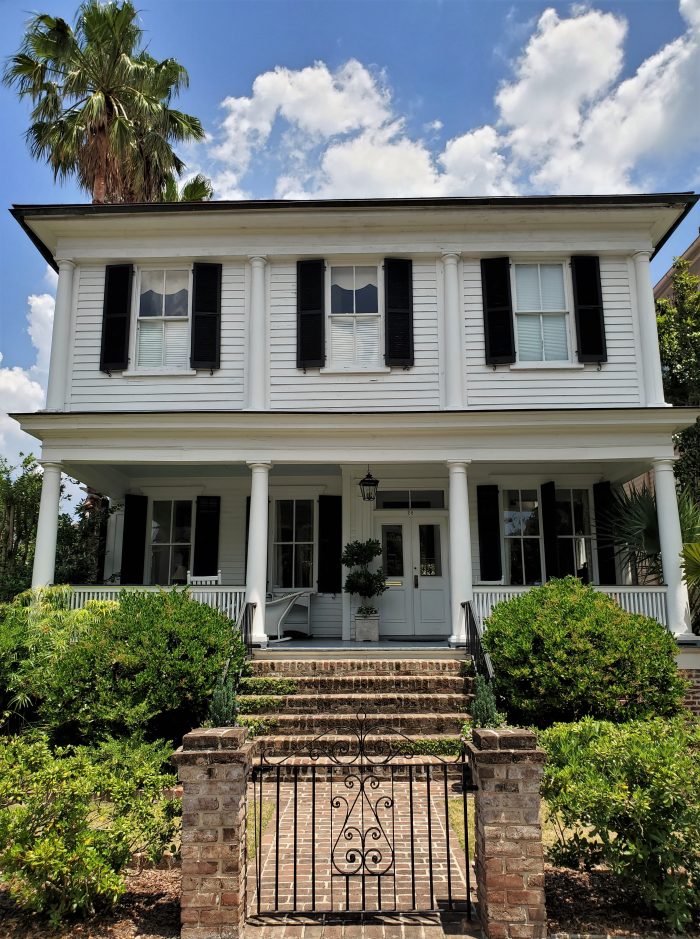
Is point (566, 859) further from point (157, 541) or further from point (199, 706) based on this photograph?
point (157, 541)

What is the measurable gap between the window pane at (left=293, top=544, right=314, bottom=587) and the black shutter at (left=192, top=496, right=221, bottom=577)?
5.10 ft

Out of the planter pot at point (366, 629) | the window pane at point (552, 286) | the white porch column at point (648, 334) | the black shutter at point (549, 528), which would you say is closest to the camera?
the white porch column at point (648, 334)

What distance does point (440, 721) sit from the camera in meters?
8.27

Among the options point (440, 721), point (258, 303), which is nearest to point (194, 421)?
point (258, 303)

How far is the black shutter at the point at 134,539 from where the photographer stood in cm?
1298

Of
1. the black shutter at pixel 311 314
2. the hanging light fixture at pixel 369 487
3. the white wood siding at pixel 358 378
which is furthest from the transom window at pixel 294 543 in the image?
the black shutter at pixel 311 314

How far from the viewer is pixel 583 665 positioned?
7625mm

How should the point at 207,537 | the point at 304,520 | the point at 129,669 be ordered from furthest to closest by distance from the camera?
the point at 304,520, the point at 207,537, the point at 129,669

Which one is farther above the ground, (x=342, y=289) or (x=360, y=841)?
(x=342, y=289)

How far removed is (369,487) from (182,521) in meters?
4.00

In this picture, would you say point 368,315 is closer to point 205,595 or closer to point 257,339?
point 257,339

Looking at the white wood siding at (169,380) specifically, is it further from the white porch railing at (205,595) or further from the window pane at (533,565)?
the window pane at (533,565)

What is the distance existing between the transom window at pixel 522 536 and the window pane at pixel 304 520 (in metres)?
3.76

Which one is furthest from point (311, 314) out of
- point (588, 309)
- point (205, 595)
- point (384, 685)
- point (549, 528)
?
point (384, 685)
